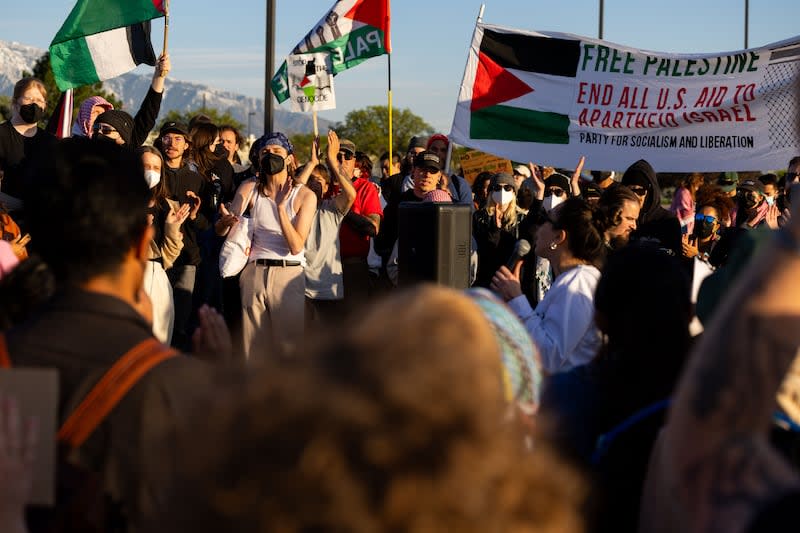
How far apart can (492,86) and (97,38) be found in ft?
12.1

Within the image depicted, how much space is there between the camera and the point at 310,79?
10.2 meters

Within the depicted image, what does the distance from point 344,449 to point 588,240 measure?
4.20 meters

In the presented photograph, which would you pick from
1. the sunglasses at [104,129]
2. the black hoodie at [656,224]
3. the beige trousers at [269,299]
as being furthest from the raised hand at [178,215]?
the black hoodie at [656,224]

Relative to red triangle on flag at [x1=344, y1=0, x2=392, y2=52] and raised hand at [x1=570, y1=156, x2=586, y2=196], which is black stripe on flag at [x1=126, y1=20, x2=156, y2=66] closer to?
red triangle on flag at [x1=344, y1=0, x2=392, y2=52]

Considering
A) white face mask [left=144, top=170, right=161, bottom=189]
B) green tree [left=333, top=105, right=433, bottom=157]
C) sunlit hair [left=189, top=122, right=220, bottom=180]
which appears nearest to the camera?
white face mask [left=144, top=170, right=161, bottom=189]

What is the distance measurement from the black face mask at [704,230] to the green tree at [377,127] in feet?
237

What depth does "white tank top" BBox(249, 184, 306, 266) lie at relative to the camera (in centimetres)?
725

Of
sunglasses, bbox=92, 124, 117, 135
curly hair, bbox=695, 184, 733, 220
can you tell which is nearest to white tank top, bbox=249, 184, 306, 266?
sunglasses, bbox=92, 124, 117, 135

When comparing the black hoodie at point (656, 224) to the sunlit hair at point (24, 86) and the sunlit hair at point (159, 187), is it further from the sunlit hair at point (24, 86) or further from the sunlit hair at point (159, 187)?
the sunlit hair at point (24, 86)

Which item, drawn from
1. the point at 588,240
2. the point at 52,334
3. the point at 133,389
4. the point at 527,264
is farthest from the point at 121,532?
the point at 527,264

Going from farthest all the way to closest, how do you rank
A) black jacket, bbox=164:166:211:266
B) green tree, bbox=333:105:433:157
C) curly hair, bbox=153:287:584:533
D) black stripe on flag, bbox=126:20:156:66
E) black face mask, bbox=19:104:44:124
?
1. green tree, bbox=333:105:433:157
2. black stripe on flag, bbox=126:20:156:66
3. black jacket, bbox=164:166:211:266
4. black face mask, bbox=19:104:44:124
5. curly hair, bbox=153:287:584:533

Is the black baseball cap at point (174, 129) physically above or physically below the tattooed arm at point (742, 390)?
above

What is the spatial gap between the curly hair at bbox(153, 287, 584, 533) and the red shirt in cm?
749

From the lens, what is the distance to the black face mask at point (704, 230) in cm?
1038
